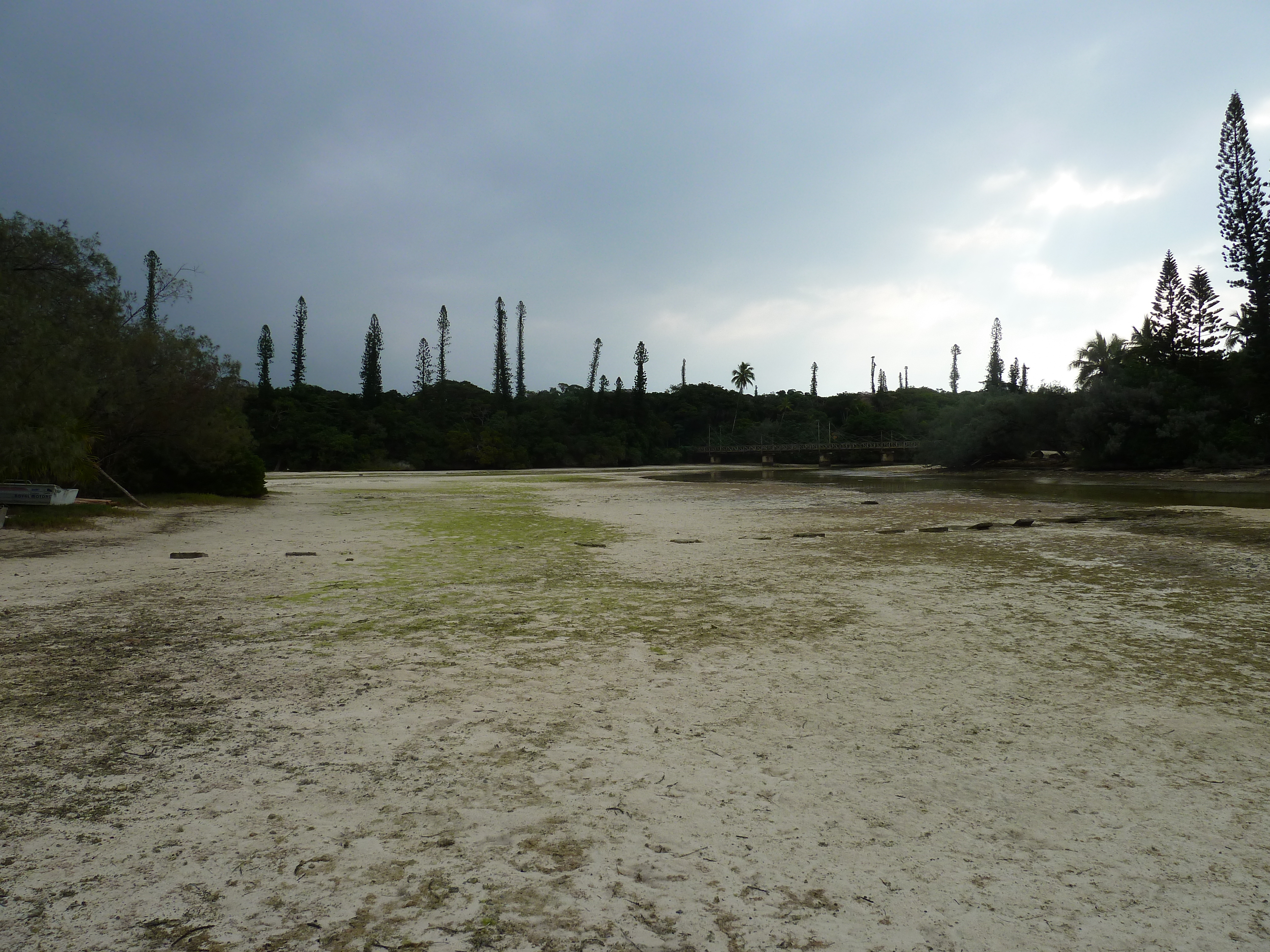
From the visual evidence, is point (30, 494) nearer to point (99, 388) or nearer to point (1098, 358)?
point (99, 388)

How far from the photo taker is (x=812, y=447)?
81125mm

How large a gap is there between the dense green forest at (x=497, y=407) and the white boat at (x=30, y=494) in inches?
24.4

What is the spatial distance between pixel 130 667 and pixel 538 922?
415 cm

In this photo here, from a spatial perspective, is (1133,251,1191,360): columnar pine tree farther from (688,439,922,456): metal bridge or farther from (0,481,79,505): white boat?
(0,481,79,505): white boat

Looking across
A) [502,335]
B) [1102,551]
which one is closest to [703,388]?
[502,335]

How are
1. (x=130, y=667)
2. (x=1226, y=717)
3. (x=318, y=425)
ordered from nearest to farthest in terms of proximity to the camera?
(x=1226, y=717), (x=130, y=667), (x=318, y=425)

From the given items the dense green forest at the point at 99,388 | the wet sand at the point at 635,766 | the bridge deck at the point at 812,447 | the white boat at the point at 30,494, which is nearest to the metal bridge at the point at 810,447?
the bridge deck at the point at 812,447

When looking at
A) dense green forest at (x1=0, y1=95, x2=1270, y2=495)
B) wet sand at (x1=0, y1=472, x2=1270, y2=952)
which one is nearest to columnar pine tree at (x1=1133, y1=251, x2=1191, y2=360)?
dense green forest at (x1=0, y1=95, x2=1270, y2=495)

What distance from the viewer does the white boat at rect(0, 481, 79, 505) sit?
12164 mm

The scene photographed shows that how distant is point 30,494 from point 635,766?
14.2 m

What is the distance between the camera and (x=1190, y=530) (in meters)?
13.0

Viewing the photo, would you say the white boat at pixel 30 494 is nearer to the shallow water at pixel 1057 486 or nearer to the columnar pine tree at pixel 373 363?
the shallow water at pixel 1057 486

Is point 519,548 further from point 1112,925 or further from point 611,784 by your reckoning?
point 1112,925

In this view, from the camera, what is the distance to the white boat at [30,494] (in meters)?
12.2
